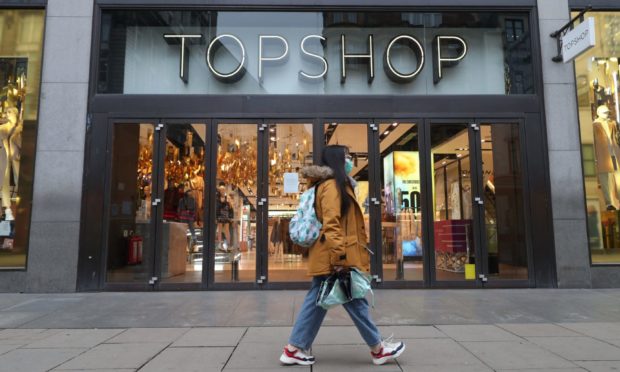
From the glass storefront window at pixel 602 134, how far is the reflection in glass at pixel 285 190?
16.4 ft

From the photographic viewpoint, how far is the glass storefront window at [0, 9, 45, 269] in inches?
303

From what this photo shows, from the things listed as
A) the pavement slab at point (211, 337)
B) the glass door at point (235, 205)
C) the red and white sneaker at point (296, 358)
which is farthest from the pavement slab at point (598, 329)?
the glass door at point (235, 205)

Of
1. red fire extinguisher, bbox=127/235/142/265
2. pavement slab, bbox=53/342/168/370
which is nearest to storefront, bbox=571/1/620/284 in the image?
pavement slab, bbox=53/342/168/370

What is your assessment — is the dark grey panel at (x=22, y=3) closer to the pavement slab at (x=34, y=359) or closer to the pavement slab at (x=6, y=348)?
the pavement slab at (x=6, y=348)

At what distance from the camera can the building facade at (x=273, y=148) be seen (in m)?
7.80

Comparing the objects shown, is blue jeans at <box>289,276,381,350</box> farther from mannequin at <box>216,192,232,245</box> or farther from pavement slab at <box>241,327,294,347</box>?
mannequin at <box>216,192,232,245</box>

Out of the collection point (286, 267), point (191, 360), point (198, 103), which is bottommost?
point (191, 360)

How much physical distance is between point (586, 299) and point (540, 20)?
5040 mm

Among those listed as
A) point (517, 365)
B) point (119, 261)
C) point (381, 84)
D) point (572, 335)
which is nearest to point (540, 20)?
point (381, 84)

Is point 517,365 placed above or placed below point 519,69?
below

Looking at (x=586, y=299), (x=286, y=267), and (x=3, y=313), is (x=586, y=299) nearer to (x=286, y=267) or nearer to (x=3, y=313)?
(x=286, y=267)

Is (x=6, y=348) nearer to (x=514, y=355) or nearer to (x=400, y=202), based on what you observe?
(x=514, y=355)

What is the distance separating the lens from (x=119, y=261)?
25.7 ft

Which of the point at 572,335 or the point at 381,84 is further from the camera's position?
the point at 381,84
